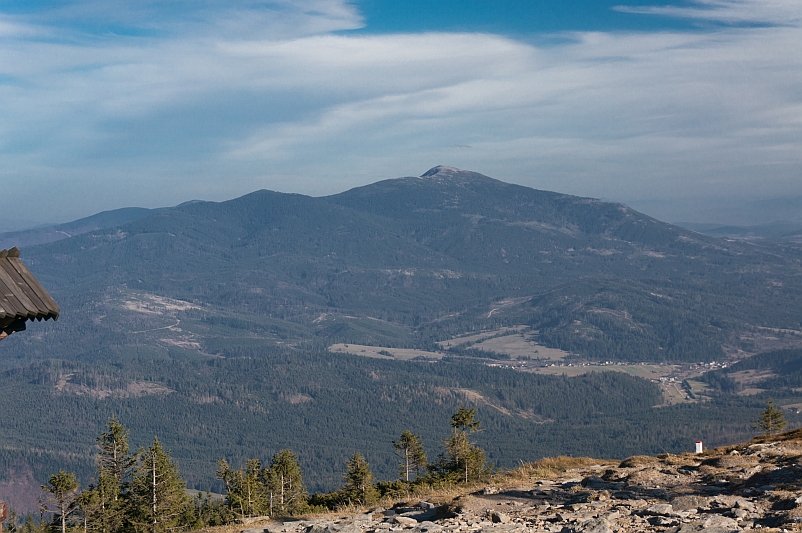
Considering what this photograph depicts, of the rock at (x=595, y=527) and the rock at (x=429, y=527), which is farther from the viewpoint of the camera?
the rock at (x=429, y=527)

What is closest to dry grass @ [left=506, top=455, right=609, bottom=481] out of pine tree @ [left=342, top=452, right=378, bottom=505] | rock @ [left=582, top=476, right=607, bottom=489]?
rock @ [left=582, top=476, right=607, bottom=489]

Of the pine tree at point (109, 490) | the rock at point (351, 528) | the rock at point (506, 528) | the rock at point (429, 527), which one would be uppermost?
the rock at point (506, 528)

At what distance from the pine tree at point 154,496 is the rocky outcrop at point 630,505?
1485 inches

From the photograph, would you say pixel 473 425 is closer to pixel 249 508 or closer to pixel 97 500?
pixel 249 508

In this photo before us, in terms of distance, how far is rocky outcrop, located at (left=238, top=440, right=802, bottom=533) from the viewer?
16.5m

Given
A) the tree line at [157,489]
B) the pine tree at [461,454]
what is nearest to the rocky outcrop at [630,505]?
the tree line at [157,489]

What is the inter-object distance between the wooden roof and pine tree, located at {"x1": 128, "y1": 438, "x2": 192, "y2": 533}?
4830cm

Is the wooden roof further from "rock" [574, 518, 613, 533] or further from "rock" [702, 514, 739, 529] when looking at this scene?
"rock" [702, 514, 739, 529]

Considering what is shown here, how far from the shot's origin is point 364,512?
2283cm

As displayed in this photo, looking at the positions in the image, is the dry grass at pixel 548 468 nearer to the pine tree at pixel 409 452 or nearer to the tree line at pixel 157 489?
the tree line at pixel 157 489

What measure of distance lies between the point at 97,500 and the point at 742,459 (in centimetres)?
4688

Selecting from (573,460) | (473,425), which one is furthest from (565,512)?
(473,425)

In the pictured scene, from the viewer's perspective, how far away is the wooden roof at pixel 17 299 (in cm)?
949

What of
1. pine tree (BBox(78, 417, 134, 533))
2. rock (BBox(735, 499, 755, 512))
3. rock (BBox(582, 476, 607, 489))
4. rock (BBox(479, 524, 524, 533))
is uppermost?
rock (BBox(735, 499, 755, 512))
